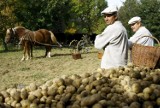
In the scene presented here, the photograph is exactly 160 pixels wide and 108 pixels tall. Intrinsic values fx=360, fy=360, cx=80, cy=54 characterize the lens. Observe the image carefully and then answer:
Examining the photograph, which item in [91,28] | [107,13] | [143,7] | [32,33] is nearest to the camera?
[107,13]

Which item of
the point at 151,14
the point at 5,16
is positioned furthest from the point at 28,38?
the point at 151,14

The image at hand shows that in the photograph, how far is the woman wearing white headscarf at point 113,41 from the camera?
5.86 m

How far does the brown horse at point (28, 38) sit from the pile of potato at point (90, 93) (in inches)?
598

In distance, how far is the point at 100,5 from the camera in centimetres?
6950

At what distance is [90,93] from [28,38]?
1638 cm

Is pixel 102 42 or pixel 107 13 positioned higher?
pixel 107 13

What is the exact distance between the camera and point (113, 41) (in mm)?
5906

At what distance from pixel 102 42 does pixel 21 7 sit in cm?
2914

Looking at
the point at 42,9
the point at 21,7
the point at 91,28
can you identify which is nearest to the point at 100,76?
the point at 21,7

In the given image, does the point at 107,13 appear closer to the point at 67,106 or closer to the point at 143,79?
the point at 143,79

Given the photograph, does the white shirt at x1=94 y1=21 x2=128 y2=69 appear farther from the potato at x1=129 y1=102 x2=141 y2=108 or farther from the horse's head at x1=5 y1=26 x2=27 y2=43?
the horse's head at x1=5 y1=26 x2=27 y2=43

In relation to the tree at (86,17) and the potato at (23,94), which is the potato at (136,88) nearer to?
the potato at (23,94)

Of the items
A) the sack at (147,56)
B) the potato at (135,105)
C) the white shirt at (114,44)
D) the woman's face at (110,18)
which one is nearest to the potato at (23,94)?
the potato at (135,105)

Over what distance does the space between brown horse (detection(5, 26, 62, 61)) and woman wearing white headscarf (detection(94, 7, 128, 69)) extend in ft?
46.4
